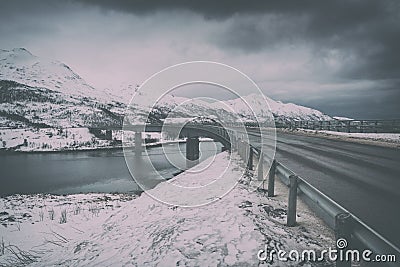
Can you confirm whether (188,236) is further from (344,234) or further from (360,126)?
(360,126)

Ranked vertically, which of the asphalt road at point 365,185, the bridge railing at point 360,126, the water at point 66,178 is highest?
the bridge railing at point 360,126

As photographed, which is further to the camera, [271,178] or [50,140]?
[50,140]

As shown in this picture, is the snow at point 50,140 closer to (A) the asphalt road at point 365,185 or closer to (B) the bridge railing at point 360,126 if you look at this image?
(B) the bridge railing at point 360,126

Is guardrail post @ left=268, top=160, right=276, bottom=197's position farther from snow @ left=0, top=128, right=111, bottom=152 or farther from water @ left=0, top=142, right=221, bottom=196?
snow @ left=0, top=128, right=111, bottom=152

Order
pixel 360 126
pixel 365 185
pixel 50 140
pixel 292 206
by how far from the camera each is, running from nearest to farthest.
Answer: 1. pixel 292 206
2. pixel 365 185
3. pixel 360 126
4. pixel 50 140

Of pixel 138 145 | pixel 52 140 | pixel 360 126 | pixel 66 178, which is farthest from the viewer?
pixel 52 140

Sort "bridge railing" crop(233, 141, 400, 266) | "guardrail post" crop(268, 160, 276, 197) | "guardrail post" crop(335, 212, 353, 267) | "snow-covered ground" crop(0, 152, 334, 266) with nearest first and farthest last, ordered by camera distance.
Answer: "bridge railing" crop(233, 141, 400, 266)
"guardrail post" crop(335, 212, 353, 267)
"snow-covered ground" crop(0, 152, 334, 266)
"guardrail post" crop(268, 160, 276, 197)

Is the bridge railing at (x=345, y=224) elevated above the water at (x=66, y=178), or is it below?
above

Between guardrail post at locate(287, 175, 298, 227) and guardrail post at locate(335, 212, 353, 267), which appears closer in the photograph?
guardrail post at locate(335, 212, 353, 267)

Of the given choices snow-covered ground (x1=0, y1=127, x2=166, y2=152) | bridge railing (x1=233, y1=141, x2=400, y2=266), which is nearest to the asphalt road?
bridge railing (x1=233, y1=141, x2=400, y2=266)

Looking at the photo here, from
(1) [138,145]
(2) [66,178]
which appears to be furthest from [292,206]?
(1) [138,145]

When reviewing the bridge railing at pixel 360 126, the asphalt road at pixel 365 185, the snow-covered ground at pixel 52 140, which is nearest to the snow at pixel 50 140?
the snow-covered ground at pixel 52 140

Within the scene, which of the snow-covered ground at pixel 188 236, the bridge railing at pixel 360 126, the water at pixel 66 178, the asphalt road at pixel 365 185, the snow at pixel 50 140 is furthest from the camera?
the snow at pixel 50 140

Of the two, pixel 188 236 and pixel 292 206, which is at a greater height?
pixel 292 206
